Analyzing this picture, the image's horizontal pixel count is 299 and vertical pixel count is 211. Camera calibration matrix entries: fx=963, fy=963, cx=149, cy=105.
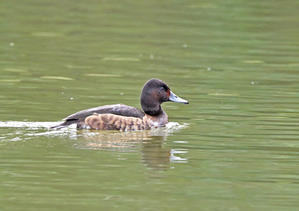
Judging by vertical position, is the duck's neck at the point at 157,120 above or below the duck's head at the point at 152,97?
below

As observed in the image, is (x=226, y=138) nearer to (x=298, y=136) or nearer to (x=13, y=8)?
(x=298, y=136)

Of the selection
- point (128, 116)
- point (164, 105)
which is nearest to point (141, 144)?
point (128, 116)

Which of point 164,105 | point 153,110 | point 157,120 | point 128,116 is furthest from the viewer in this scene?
point 164,105

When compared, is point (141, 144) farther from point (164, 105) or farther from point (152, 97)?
point (164, 105)

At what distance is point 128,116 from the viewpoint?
12828 millimetres

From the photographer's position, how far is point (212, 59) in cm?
1866

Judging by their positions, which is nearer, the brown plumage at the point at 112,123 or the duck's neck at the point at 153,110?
the brown plumage at the point at 112,123

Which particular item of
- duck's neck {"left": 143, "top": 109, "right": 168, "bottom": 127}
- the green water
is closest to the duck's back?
duck's neck {"left": 143, "top": 109, "right": 168, "bottom": 127}

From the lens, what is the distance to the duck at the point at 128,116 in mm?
12531

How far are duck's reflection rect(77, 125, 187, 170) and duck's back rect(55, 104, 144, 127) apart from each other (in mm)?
A: 213

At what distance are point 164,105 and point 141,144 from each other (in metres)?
3.42

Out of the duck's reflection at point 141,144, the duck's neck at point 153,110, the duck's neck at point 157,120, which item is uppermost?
the duck's neck at point 153,110

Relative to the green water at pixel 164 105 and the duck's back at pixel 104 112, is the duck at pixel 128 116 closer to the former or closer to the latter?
the duck's back at pixel 104 112

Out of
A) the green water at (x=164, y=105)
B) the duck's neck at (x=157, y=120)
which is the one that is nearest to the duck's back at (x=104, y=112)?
the duck's neck at (x=157, y=120)
